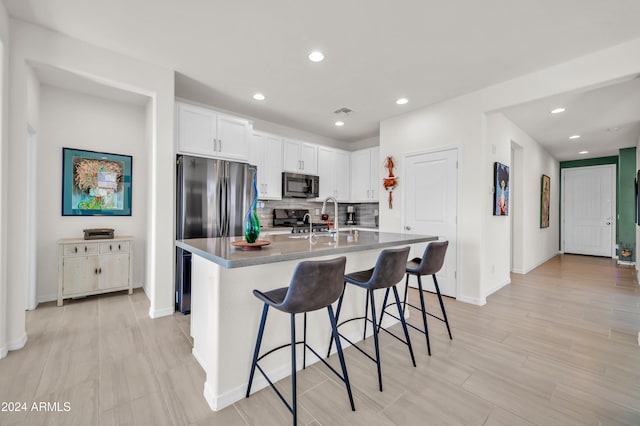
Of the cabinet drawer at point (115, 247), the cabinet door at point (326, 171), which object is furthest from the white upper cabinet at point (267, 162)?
the cabinet drawer at point (115, 247)

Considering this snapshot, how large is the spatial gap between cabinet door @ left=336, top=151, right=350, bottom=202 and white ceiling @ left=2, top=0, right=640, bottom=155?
2.07m

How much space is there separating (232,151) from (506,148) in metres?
3.97

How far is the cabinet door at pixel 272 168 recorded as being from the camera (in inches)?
177

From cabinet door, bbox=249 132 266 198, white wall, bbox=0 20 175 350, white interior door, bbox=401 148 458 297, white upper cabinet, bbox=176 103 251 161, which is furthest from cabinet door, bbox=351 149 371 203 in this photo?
white wall, bbox=0 20 175 350

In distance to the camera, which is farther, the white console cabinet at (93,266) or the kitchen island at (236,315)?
the white console cabinet at (93,266)

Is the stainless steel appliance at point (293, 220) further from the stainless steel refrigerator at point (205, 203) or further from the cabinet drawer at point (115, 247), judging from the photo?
the cabinet drawer at point (115, 247)

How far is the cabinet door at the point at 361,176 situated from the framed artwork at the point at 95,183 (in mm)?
3785

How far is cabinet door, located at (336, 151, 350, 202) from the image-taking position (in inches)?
215

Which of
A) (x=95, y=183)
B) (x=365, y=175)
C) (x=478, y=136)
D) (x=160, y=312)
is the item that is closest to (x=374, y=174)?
(x=365, y=175)

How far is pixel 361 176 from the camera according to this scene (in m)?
5.48

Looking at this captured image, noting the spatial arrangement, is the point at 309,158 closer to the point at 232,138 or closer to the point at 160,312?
the point at 232,138

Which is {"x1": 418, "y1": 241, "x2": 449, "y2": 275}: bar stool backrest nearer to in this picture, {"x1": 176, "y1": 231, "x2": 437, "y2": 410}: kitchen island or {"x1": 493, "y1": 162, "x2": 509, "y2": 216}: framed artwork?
{"x1": 176, "y1": 231, "x2": 437, "y2": 410}: kitchen island

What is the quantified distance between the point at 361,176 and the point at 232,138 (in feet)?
8.77

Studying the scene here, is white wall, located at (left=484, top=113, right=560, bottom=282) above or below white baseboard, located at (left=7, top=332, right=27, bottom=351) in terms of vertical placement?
above
